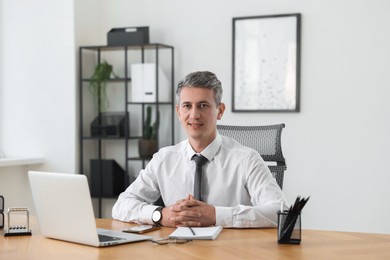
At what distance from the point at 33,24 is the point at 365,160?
2840 mm

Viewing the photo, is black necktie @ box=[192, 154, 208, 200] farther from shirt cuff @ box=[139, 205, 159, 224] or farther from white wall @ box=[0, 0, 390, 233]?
white wall @ box=[0, 0, 390, 233]

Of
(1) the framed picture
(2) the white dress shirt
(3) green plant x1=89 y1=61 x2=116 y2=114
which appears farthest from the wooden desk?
(3) green plant x1=89 y1=61 x2=116 y2=114

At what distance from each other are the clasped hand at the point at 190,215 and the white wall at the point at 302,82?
2401mm

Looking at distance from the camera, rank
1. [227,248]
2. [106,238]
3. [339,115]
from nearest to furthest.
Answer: [227,248] < [106,238] < [339,115]

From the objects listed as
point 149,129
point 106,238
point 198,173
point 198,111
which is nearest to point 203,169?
point 198,173

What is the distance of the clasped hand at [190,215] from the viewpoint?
2.63 m

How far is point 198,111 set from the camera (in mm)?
2936

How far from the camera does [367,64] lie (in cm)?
474

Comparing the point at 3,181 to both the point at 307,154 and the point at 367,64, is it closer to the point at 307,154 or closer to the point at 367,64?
the point at 307,154

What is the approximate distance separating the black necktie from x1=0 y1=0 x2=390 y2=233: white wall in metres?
2.09

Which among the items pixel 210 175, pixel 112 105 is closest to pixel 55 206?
pixel 210 175

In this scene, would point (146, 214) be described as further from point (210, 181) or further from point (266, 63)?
point (266, 63)

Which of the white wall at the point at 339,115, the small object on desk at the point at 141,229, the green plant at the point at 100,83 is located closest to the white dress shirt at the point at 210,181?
the small object on desk at the point at 141,229

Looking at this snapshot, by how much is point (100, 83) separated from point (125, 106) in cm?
29
